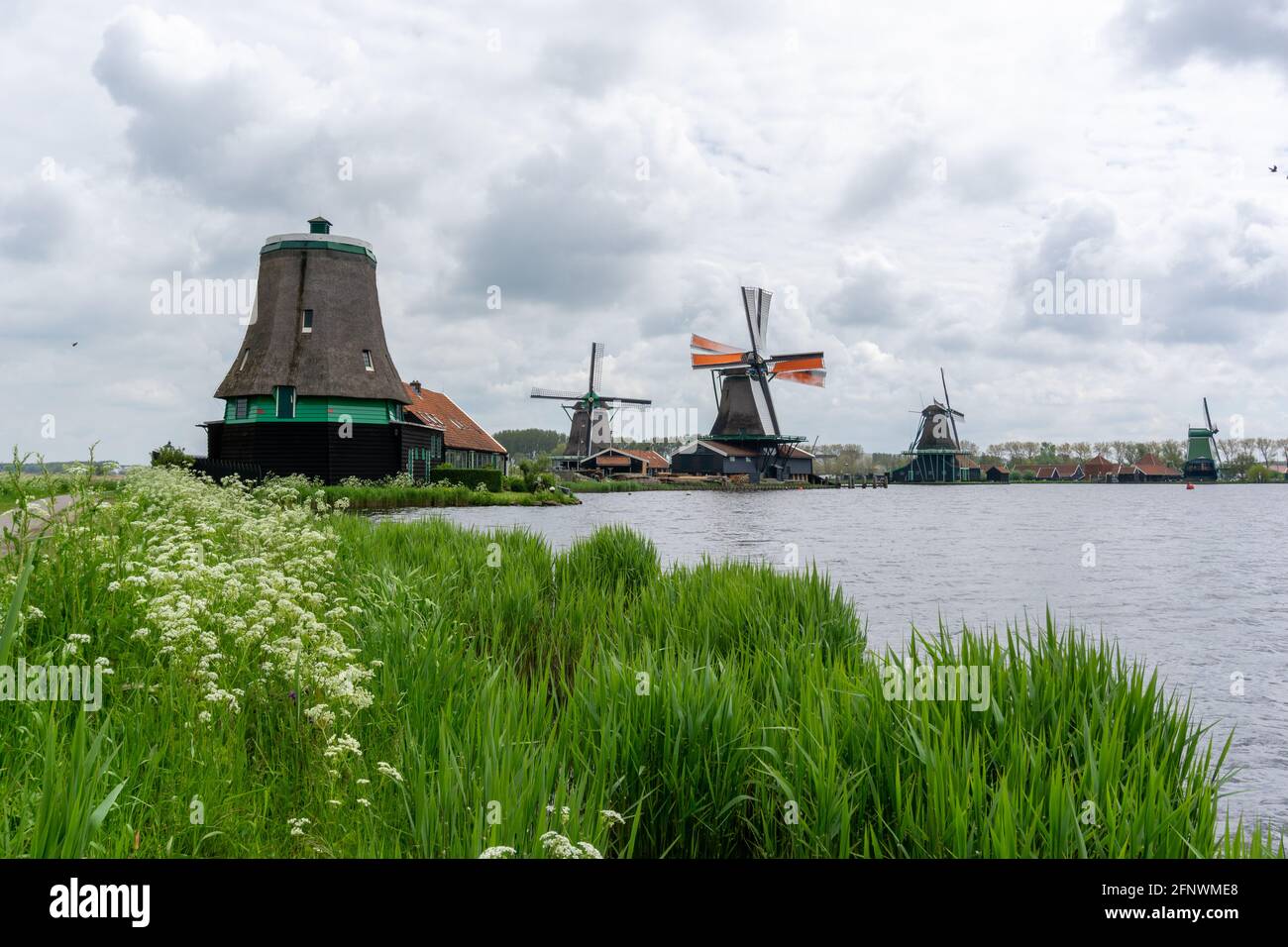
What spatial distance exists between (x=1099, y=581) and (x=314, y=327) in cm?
3196

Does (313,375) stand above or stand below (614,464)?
above

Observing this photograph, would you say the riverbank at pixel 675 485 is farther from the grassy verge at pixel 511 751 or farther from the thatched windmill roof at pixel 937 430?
the grassy verge at pixel 511 751

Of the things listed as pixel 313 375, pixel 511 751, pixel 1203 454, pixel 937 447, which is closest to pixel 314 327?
pixel 313 375

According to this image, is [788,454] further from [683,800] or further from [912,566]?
[683,800]

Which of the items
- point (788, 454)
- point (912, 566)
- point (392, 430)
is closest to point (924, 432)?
point (788, 454)

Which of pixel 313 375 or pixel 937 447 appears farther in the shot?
pixel 937 447

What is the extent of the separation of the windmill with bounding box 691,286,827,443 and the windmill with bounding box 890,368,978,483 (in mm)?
34449

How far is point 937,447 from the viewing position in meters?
102

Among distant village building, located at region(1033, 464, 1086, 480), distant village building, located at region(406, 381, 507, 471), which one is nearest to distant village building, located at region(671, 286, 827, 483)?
distant village building, located at region(406, 381, 507, 471)

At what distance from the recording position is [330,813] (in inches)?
128

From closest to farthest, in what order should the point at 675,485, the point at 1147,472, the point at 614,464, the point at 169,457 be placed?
1. the point at 169,457
2. the point at 675,485
3. the point at 614,464
4. the point at 1147,472

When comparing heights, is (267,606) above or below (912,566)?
above

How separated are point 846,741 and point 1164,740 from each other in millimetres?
1913

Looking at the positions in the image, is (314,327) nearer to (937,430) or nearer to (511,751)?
(511,751)
